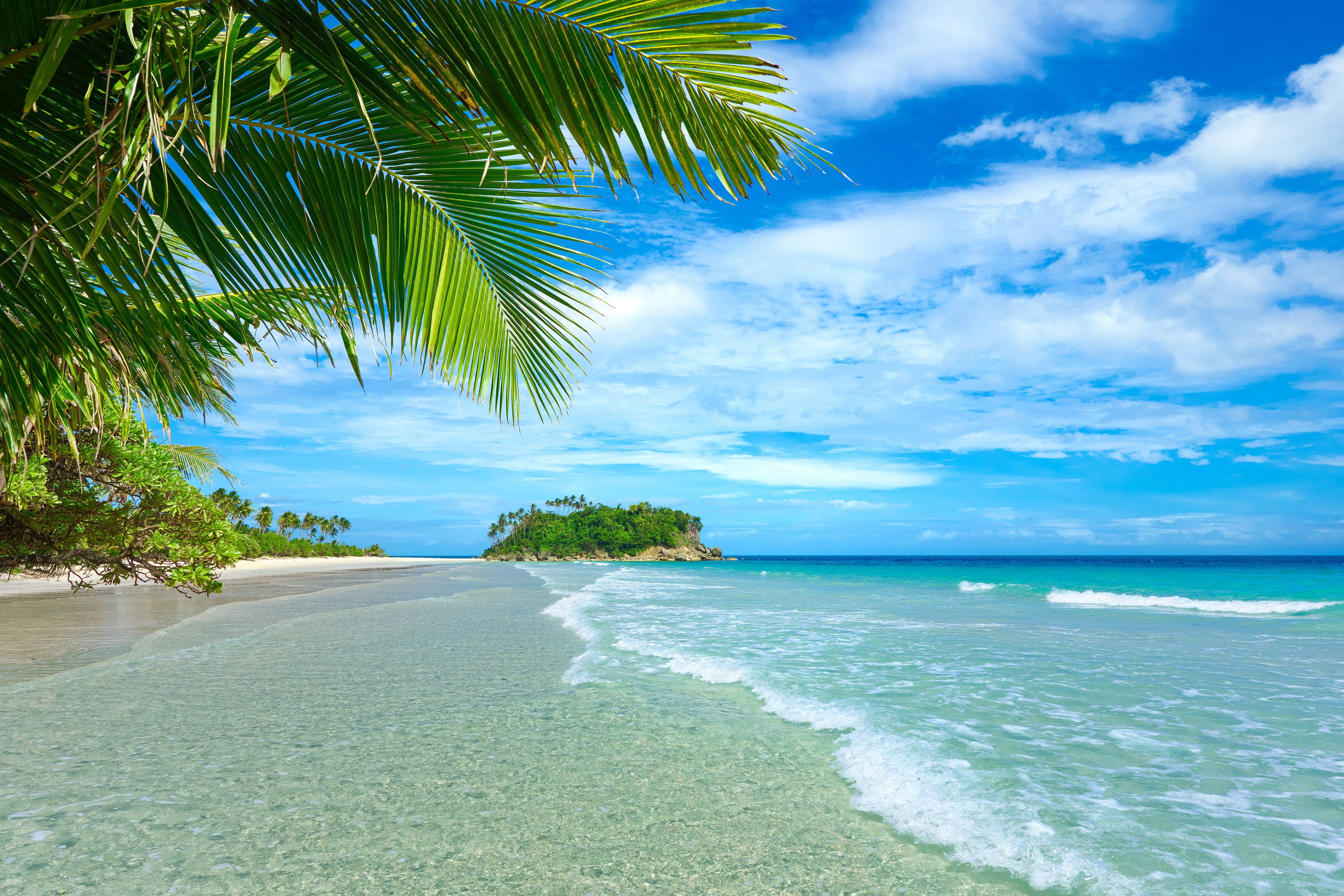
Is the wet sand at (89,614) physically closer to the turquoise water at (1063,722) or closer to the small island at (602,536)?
the turquoise water at (1063,722)

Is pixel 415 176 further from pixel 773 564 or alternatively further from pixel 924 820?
pixel 773 564

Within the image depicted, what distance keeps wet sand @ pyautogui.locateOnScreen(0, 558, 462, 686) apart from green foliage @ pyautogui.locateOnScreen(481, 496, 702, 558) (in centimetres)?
9338

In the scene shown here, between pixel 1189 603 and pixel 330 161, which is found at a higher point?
pixel 330 161

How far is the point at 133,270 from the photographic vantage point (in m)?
2.13

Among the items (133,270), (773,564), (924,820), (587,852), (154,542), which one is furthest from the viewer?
(773,564)

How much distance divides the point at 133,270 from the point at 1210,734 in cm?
719

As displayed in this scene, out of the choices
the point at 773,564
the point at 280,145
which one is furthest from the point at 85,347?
the point at 773,564

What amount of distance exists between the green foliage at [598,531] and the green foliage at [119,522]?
114 metres

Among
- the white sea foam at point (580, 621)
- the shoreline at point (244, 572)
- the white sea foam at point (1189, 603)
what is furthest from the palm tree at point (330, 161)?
the white sea foam at point (1189, 603)

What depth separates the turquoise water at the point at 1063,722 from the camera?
11.3 feet

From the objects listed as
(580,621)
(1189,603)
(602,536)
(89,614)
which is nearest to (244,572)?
(89,614)

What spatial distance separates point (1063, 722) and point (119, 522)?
36.0 ft

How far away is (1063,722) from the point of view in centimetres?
577

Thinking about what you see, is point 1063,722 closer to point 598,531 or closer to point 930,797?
point 930,797
